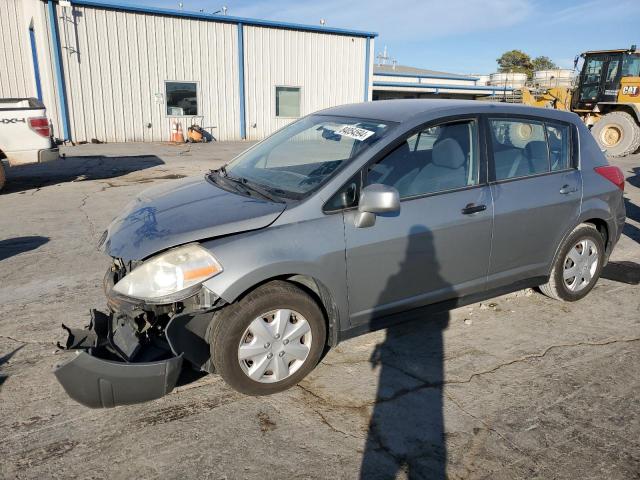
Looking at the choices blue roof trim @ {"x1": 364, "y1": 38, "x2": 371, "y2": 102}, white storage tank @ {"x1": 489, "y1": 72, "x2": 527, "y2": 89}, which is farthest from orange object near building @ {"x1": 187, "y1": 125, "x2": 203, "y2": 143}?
white storage tank @ {"x1": 489, "y1": 72, "x2": 527, "y2": 89}

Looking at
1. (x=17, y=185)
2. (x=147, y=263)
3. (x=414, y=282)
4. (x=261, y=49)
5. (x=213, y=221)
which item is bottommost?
(x=17, y=185)

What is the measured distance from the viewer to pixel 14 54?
1927 cm

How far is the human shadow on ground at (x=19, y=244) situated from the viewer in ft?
19.4

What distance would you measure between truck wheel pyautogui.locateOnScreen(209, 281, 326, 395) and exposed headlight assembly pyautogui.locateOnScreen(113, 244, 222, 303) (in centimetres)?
26

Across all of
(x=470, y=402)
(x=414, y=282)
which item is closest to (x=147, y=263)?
(x=414, y=282)

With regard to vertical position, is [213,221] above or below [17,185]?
above

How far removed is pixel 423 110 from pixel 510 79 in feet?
105

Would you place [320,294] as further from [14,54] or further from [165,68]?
[14,54]

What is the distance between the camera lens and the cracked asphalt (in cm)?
260

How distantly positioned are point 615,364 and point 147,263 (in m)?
3.28

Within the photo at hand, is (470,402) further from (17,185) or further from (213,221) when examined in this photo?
(17,185)

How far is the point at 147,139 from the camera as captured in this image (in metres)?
18.6

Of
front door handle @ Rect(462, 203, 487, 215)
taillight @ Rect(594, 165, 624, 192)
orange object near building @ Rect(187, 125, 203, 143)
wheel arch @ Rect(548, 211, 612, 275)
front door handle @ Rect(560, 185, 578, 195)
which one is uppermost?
taillight @ Rect(594, 165, 624, 192)

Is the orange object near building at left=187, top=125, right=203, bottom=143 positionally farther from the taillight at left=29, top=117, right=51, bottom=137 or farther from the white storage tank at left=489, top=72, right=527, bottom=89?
the white storage tank at left=489, top=72, right=527, bottom=89
